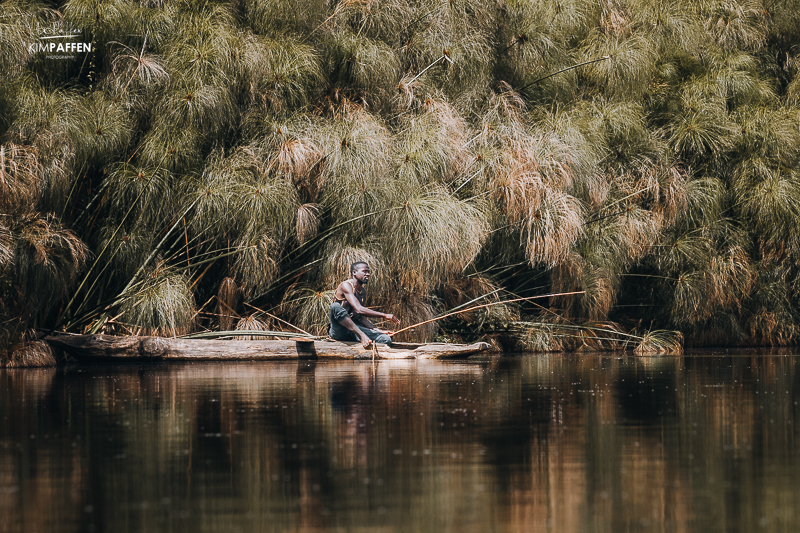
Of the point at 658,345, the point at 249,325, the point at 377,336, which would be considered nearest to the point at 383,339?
the point at 377,336

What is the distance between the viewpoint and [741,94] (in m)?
20.9

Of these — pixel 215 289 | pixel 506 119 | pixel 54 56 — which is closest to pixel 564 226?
pixel 506 119

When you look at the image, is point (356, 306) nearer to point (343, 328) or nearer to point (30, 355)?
point (343, 328)

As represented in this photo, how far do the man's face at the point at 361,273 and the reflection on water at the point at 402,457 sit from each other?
4189 millimetres

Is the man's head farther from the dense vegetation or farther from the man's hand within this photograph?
the dense vegetation

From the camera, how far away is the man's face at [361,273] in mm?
14453

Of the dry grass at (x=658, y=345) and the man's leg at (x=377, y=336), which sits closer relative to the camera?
the man's leg at (x=377, y=336)

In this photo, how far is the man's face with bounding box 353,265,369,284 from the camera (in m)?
14.5

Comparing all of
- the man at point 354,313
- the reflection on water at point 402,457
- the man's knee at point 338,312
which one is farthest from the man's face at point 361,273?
the reflection on water at point 402,457

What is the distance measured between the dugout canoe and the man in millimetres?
209

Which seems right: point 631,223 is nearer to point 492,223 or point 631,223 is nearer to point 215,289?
point 492,223

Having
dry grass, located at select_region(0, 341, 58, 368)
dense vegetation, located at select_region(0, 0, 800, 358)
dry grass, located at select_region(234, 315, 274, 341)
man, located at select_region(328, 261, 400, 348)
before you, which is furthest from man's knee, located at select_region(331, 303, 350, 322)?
dry grass, located at select_region(0, 341, 58, 368)

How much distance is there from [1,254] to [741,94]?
14643 mm

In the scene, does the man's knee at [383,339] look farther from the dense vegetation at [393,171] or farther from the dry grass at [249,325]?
the dry grass at [249,325]
